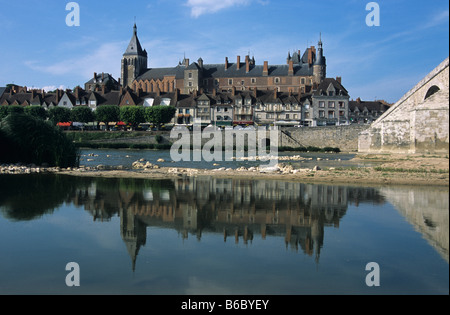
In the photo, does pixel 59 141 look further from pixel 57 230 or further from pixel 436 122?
pixel 436 122

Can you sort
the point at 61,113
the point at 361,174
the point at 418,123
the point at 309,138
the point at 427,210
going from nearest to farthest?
the point at 427,210 < the point at 361,174 < the point at 418,123 < the point at 309,138 < the point at 61,113

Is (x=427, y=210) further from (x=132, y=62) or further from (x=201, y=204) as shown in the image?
(x=132, y=62)

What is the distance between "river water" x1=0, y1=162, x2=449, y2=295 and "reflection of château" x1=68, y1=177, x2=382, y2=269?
44mm

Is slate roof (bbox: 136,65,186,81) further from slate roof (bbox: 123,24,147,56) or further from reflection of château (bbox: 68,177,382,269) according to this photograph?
reflection of château (bbox: 68,177,382,269)

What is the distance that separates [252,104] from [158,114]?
1698 centimetres

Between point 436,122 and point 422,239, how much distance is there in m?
20.4

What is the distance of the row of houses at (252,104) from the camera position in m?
76.9

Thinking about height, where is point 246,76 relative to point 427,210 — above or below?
above

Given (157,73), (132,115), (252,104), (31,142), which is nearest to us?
(31,142)

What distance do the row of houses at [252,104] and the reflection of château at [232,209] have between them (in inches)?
2216

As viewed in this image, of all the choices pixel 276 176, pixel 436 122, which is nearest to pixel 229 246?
pixel 276 176

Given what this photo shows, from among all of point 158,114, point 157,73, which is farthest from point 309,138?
point 157,73

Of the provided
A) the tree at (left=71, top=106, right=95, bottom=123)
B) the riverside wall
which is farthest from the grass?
the tree at (left=71, top=106, right=95, bottom=123)

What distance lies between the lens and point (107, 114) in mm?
77062
